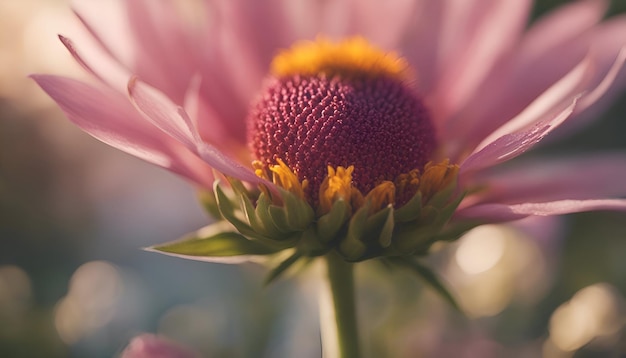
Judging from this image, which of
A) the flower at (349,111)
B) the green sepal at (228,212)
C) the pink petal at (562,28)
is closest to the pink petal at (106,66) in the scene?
the flower at (349,111)

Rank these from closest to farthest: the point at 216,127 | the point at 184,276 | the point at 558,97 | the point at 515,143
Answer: the point at 515,143
the point at 558,97
the point at 216,127
the point at 184,276

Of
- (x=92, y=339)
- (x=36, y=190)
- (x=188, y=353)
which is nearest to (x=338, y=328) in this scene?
(x=188, y=353)

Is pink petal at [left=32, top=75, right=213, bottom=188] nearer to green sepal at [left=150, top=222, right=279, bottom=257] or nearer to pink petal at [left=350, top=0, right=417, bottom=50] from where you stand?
green sepal at [left=150, top=222, right=279, bottom=257]

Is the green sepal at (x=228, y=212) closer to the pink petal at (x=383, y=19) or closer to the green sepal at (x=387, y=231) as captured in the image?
the green sepal at (x=387, y=231)

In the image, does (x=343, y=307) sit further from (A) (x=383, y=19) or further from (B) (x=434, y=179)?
(A) (x=383, y=19)

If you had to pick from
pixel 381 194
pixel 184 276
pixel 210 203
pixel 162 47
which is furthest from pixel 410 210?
pixel 184 276
